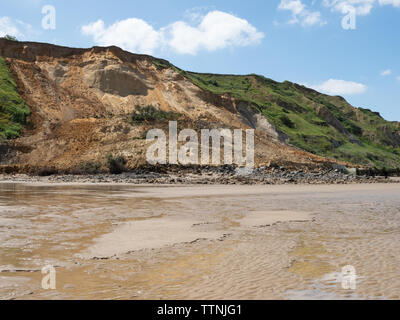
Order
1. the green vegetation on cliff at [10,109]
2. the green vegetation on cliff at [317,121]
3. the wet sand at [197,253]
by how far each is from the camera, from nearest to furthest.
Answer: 1. the wet sand at [197,253]
2. the green vegetation on cliff at [10,109]
3. the green vegetation on cliff at [317,121]

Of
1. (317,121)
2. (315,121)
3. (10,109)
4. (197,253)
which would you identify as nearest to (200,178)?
(197,253)

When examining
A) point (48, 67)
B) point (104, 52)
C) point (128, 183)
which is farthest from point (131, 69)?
point (128, 183)

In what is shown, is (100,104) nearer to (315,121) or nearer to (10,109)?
(10,109)

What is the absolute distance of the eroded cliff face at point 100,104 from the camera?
39.3 meters

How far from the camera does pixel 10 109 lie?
45438mm

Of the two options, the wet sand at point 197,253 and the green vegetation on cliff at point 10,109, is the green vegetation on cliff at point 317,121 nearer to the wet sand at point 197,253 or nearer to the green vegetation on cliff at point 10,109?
the green vegetation on cliff at point 10,109

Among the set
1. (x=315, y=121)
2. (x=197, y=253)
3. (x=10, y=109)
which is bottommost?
(x=197, y=253)

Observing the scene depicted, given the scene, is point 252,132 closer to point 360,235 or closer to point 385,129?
point 360,235

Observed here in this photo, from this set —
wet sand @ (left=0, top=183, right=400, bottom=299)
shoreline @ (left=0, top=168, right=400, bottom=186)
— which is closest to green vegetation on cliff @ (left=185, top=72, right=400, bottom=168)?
shoreline @ (left=0, top=168, right=400, bottom=186)

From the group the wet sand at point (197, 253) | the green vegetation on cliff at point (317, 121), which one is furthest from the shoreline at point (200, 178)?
the green vegetation on cliff at point (317, 121)

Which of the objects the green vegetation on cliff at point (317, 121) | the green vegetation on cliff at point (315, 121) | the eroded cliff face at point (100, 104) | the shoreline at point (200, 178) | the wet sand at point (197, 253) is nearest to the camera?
the wet sand at point (197, 253)

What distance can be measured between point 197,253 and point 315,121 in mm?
77368

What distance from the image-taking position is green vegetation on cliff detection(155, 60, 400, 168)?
221 feet

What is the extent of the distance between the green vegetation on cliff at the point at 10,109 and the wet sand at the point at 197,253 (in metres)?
32.8
